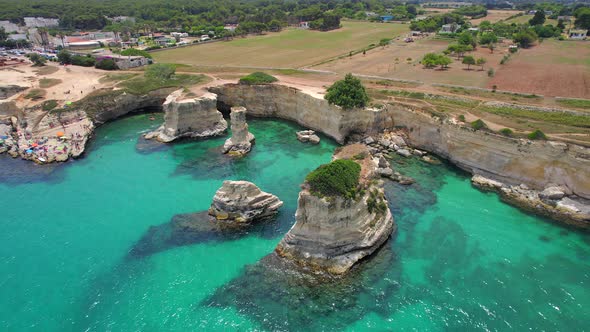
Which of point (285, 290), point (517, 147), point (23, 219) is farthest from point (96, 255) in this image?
point (517, 147)

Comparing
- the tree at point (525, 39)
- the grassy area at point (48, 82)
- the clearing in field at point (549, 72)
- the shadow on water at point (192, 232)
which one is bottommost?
the shadow on water at point (192, 232)

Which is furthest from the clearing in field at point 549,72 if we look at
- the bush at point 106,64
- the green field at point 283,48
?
the bush at point 106,64

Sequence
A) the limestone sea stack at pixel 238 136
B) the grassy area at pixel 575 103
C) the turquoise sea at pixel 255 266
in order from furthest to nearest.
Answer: the grassy area at pixel 575 103
the limestone sea stack at pixel 238 136
the turquoise sea at pixel 255 266

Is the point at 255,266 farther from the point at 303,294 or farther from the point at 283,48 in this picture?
the point at 283,48

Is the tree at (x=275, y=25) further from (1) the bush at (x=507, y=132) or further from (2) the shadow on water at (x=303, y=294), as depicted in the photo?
(2) the shadow on water at (x=303, y=294)

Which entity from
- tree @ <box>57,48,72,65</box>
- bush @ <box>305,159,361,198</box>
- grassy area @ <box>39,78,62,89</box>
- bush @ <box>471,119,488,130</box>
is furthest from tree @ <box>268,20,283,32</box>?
bush @ <box>305,159,361,198</box>

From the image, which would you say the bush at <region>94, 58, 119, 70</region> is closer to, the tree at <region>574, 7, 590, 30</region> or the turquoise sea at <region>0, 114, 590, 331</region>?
the turquoise sea at <region>0, 114, 590, 331</region>

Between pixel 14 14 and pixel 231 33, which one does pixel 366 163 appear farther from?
pixel 14 14
